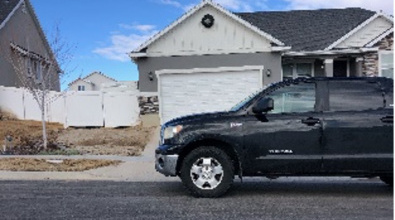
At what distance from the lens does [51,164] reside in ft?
38.8

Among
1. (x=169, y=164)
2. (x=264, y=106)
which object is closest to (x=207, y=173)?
(x=169, y=164)

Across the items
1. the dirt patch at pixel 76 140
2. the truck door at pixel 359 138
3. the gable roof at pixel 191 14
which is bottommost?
the dirt patch at pixel 76 140

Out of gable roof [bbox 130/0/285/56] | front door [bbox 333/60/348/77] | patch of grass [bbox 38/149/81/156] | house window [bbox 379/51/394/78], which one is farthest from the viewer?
front door [bbox 333/60/348/77]

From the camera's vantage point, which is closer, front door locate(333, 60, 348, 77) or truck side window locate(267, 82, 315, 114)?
truck side window locate(267, 82, 315, 114)

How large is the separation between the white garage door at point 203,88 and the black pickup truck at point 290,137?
1187 centimetres

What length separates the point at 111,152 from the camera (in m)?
14.2

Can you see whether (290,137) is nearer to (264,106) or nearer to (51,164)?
(264,106)

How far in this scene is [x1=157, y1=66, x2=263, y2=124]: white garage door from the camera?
1981 cm

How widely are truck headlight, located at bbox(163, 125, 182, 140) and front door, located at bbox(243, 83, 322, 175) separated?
1047mm

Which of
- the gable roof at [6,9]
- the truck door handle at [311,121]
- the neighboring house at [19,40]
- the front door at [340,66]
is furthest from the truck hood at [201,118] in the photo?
the gable roof at [6,9]

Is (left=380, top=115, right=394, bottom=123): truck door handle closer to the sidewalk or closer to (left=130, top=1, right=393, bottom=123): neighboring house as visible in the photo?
the sidewalk

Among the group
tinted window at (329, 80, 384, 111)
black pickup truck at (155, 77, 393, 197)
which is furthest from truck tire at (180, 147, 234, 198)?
tinted window at (329, 80, 384, 111)

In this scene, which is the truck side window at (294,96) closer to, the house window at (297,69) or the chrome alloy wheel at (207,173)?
the chrome alloy wheel at (207,173)

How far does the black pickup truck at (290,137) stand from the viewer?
295 inches
